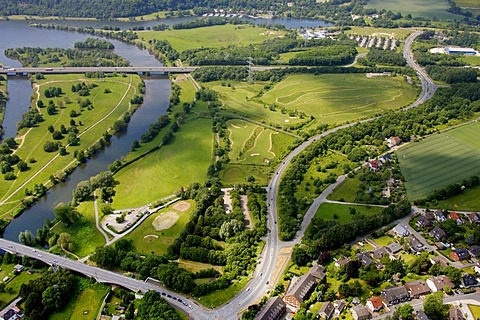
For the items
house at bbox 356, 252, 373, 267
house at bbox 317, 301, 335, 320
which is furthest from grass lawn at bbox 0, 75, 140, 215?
house at bbox 356, 252, 373, 267

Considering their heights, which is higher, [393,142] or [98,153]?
[393,142]

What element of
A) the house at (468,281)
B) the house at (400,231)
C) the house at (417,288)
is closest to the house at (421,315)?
the house at (417,288)

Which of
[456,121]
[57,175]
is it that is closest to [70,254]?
[57,175]

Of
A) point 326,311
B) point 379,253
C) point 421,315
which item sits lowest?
point 326,311

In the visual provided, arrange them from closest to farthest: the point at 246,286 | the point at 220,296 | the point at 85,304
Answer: the point at 220,296
the point at 85,304
the point at 246,286

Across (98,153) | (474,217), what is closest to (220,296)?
(474,217)

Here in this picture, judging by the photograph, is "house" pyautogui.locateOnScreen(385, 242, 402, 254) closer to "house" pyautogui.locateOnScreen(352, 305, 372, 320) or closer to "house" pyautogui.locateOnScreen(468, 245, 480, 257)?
"house" pyautogui.locateOnScreen(468, 245, 480, 257)

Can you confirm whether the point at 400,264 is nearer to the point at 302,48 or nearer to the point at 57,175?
the point at 57,175

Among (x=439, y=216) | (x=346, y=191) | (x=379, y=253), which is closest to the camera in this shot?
(x=379, y=253)

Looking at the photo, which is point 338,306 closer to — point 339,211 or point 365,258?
point 365,258
